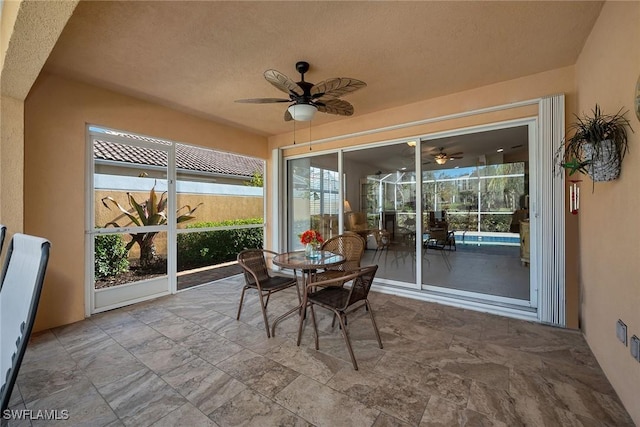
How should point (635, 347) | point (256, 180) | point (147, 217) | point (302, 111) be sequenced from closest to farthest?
point (635, 347) → point (302, 111) → point (147, 217) → point (256, 180)

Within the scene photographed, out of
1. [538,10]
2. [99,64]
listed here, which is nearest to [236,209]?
[99,64]

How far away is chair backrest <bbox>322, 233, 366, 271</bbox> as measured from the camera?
340 centimetres

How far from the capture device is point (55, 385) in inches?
75.3

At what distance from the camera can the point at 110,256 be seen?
343 centimetres

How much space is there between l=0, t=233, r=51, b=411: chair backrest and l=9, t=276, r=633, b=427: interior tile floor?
3.28ft

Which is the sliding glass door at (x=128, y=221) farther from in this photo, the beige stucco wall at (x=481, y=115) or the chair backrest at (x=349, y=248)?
the beige stucco wall at (x=481, y=115)

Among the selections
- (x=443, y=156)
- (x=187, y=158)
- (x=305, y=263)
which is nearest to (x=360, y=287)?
(x=305, y=263)

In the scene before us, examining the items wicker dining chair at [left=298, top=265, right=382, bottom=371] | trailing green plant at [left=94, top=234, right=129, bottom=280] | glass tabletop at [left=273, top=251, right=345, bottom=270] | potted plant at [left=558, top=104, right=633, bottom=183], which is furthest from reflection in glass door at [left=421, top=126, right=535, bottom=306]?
trailing green plant at [left=94, top=234, right=129, bottom=280]

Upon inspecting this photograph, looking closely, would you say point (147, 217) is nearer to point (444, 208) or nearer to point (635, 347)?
point (444, 208)

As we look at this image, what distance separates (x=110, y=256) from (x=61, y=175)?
1.12 meters

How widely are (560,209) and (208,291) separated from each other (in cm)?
458

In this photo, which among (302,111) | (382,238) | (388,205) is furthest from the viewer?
(382,238)

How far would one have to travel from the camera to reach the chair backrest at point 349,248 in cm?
340

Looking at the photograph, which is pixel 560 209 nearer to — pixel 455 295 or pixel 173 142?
pixel 455 295
